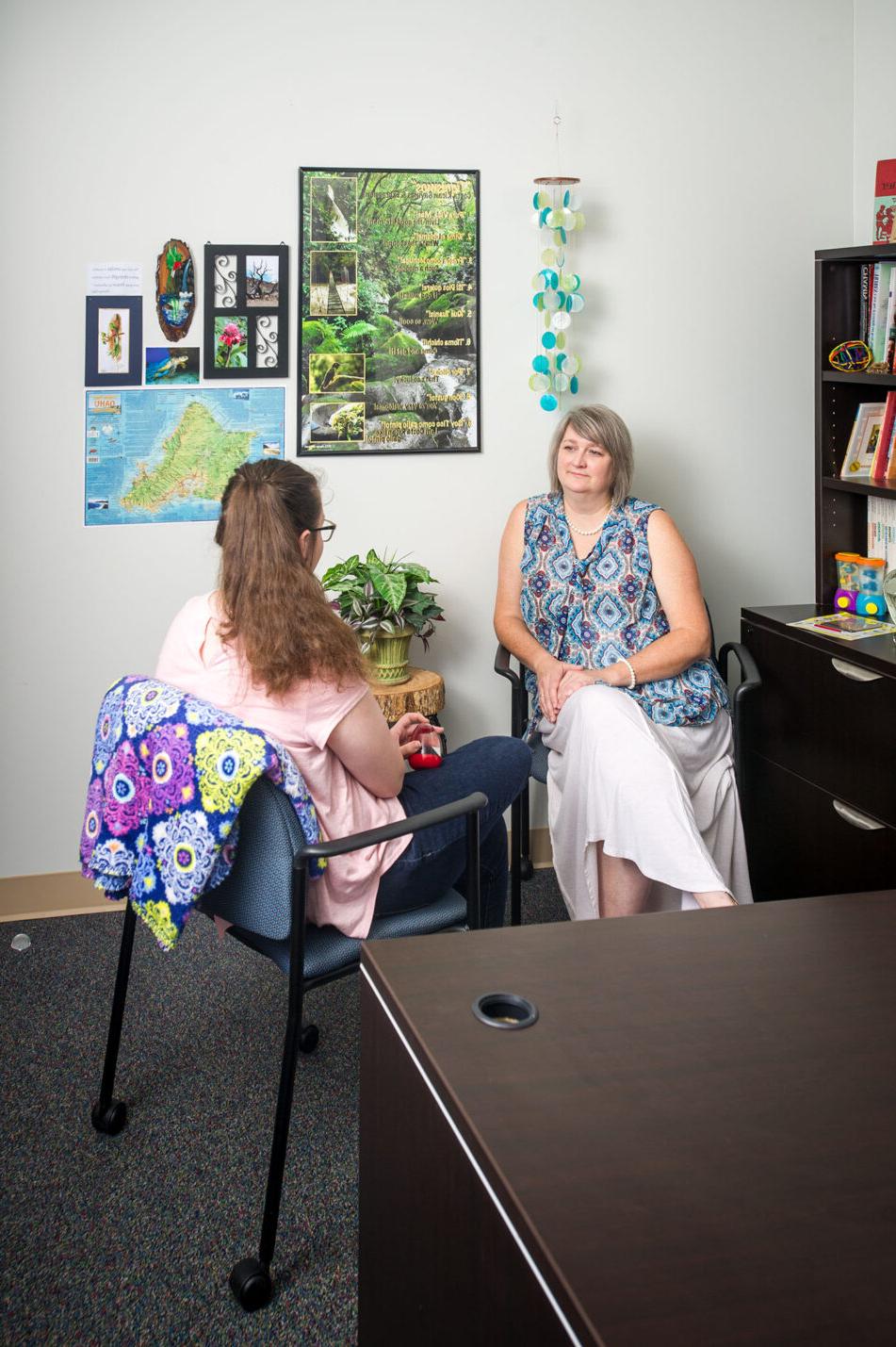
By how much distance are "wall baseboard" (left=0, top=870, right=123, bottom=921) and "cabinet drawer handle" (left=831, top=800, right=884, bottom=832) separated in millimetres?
2031

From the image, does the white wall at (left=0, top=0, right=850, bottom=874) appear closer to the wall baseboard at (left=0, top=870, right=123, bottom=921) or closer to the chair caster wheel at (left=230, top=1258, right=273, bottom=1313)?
the wall baseboard at (left=0, top=870, right=123, bottom=921)

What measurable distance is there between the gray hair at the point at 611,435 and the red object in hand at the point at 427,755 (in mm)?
1045

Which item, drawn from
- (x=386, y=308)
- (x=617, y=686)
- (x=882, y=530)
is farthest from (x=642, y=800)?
(x=386, y=308)

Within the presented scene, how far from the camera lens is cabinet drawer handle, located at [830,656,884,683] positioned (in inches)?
105

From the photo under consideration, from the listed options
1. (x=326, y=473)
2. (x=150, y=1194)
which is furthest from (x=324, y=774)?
(x=326, y=473)

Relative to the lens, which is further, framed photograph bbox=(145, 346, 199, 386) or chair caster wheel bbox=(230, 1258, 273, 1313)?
framed photograph bbox=(145, 346, 199, 386)

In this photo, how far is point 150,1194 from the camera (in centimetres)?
205

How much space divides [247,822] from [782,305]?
8.58ft

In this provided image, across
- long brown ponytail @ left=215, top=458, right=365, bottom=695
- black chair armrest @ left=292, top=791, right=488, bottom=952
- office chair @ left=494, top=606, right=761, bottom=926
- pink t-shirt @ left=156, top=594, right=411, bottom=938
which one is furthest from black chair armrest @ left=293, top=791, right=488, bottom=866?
office chair @ left=494, top=606, right=761, bottom=926

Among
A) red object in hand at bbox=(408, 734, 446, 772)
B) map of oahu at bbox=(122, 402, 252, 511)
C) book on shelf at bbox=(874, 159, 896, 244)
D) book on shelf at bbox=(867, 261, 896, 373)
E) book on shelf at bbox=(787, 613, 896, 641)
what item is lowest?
red object in hand at bbox=(408, 734, 446, 772)

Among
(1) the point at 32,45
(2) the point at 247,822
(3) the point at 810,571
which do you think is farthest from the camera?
(3) the point at 810,571

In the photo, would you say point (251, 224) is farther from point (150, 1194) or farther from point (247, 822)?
point (150, 1194)

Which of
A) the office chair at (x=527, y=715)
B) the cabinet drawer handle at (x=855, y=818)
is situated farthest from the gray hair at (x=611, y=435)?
the cabinet drawer handle at (x=855, y=818)

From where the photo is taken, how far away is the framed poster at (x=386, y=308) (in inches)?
128
